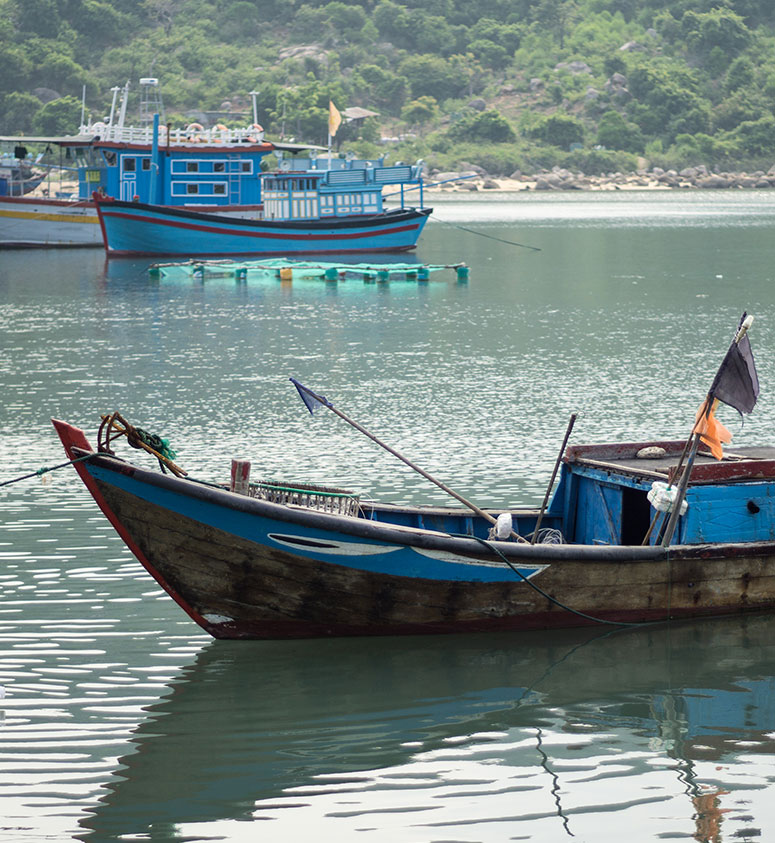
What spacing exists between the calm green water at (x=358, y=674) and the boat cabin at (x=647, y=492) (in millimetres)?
861

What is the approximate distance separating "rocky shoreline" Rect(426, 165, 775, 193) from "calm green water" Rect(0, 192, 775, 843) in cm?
10168

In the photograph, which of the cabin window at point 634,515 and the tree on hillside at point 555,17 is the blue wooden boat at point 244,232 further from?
the tree on hillside at point 555,17

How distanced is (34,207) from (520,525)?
50.8 meters

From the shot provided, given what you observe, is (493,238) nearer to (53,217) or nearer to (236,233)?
(236,233)

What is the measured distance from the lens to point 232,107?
140750 mm

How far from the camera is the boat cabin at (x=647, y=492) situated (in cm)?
1080

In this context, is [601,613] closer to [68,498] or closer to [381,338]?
[68,498]

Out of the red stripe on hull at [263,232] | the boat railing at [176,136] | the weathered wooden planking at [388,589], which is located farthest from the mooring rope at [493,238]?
the weathered wooden planking at [388,589]

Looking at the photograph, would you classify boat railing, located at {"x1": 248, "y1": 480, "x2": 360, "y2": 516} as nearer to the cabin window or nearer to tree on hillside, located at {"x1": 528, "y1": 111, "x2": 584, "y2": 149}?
the cabin window

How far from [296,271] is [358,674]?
36441mm

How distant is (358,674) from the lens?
10094 mm

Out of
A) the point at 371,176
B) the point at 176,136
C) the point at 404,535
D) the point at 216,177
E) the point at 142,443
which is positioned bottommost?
the point at 404,535

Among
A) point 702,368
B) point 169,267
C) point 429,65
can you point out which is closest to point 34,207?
point 169,267

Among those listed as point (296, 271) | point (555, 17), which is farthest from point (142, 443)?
point (555, 17)
